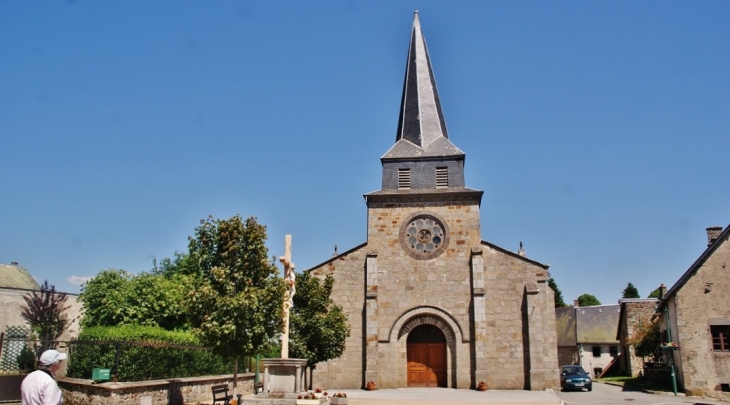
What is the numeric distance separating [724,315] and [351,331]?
16208 mm

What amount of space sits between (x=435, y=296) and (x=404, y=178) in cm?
625

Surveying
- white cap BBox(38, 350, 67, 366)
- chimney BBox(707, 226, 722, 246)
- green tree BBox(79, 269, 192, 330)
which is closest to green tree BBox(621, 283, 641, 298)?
chimney BBox(707, 226, 722, 246)

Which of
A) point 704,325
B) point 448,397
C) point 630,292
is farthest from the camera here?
point 630,292

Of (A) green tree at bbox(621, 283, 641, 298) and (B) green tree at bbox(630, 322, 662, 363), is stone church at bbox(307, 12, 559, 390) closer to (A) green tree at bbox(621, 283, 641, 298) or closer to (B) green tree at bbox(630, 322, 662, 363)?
(B) green tree at bbox(630, 322, 662, 363)

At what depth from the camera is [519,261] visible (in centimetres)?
2558

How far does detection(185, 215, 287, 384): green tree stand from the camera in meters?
15.7

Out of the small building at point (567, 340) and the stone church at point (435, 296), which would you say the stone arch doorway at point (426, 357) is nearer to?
the stone church at point (435, 296)

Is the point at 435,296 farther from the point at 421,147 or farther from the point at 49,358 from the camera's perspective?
the point at 49,358

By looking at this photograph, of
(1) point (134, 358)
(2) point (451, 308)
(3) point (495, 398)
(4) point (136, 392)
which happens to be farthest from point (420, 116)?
(4) point (136, 392)

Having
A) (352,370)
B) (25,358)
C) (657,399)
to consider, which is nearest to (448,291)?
(352,370)

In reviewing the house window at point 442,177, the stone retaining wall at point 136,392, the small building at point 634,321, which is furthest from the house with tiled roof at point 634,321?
the stone retaining wall at point 136,392

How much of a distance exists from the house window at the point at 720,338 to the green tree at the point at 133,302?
25.1 metres

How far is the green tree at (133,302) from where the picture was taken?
97.1ft

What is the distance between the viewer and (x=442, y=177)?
27.8 meters
